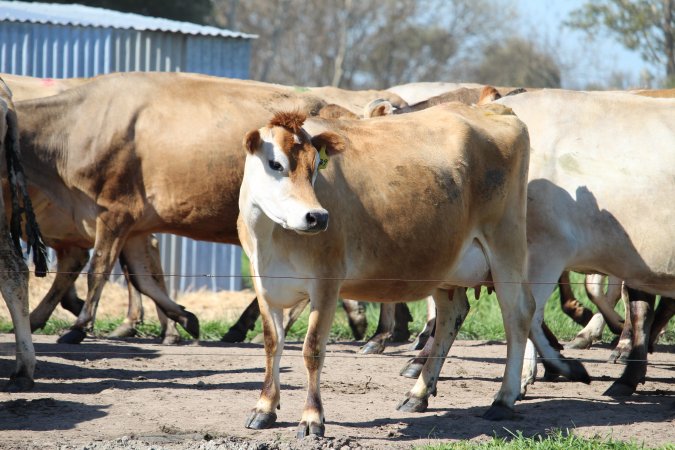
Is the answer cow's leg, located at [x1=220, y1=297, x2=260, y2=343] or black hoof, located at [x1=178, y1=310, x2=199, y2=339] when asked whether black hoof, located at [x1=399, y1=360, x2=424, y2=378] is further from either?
cow's leg, located at [x1=220, y1=297, x2=260, y2=343]

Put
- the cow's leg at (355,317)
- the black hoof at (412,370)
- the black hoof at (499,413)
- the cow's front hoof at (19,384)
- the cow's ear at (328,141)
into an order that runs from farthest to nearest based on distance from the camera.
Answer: the cow's leg at (355,317), the black hoof at (412,370), the cow's front hoof at (19,384), the black hoof at (499,413), the cow's ear at (328,141)

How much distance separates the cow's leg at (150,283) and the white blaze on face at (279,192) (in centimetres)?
376

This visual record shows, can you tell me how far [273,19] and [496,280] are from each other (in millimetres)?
36792

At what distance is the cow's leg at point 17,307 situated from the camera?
7258mm

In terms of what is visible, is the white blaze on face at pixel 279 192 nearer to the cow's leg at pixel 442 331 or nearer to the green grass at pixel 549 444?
the green grass at pixel 549 444

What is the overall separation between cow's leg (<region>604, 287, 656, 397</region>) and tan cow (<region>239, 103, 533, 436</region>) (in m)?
1.12

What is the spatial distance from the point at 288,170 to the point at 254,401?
1889 millimetres

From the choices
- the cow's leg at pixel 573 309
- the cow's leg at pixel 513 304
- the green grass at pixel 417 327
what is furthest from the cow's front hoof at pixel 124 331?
the cow's leg at pixel 513 304

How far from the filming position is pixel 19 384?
7.21 meters

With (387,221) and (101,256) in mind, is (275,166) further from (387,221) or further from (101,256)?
(101,256)

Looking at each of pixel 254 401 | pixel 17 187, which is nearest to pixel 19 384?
pixel 17 187

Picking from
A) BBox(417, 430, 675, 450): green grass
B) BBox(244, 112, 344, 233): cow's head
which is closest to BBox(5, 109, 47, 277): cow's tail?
BBox(244, 112, 344, 233): cow's head

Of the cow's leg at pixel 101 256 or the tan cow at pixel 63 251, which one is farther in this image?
the tan cow at pixel 63 251

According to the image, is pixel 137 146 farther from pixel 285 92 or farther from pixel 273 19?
pixel 273 19
